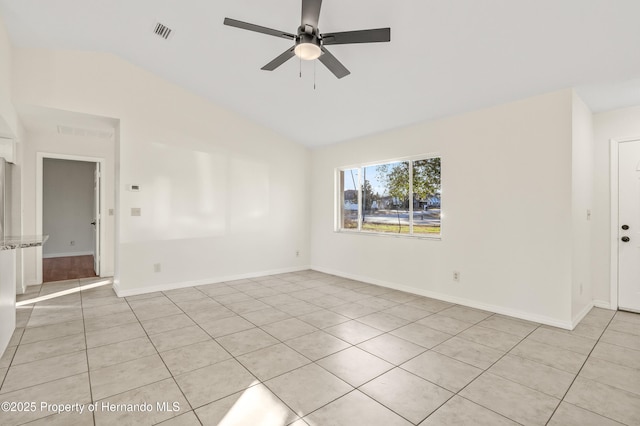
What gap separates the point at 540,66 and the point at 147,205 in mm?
5096

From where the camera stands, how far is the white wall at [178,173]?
4.02m

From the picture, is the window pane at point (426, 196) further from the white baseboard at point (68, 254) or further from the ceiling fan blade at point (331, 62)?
the white baseboard at point (68, 254)

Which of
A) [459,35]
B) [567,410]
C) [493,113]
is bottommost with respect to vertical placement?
[567,410]

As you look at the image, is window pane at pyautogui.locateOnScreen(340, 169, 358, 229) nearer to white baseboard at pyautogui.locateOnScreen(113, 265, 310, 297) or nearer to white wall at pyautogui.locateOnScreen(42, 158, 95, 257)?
white baseboard at pyautogui.locateOnScreen(113, 265, 310, 297)

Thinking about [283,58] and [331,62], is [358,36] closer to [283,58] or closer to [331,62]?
[331,62]

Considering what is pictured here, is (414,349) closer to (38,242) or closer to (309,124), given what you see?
(38,242)

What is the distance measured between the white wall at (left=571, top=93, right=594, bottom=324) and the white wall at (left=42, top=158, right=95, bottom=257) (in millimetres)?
9720

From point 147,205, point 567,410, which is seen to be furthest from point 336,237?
point 567,410

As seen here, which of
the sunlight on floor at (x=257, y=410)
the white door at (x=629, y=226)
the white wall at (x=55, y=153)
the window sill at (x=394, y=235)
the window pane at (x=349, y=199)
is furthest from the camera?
the window pane at (x=349, y=199)

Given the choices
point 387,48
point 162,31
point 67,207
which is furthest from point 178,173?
point 67,207

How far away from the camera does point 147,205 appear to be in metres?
4.55

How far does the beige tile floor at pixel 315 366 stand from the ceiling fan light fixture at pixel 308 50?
2483 millimetres

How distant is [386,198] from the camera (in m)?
5.18

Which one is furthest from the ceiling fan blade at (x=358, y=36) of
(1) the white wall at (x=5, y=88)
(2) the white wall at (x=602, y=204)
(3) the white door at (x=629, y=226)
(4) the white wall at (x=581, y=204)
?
(3) the white door at (x=629, y=226)
